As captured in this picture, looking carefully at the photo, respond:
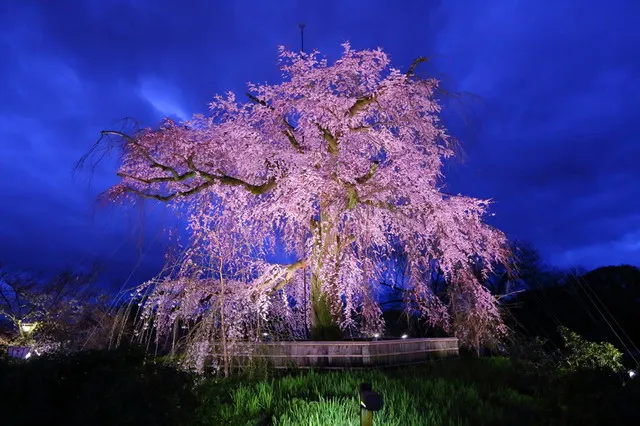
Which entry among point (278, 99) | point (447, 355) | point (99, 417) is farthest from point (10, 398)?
point (447, 355)

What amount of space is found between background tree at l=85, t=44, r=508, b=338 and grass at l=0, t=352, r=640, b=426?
16.4 ft

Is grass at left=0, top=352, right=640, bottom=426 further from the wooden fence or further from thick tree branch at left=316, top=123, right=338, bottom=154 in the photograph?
thick tree branch at left=316, top=123, right=338, bottom=154

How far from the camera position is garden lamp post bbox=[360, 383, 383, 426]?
14.5 ft

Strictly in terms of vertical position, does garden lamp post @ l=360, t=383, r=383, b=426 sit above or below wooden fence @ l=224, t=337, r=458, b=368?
below

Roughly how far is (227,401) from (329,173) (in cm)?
571

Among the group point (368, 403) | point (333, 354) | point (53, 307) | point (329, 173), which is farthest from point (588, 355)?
point (53, 307)

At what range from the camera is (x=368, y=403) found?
14.5 ft

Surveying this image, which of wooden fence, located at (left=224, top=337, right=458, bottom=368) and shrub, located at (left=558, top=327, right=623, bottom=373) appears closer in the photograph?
wooden fence, located at (left=224, top=337, right=458, bottom=368)

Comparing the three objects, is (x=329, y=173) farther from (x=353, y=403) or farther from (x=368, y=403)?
(x=368, y=403)

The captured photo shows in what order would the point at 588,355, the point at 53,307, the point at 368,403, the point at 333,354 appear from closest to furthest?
the point at 368,403 < the point at 333,354 < the point at 588,355 < the point at 53,307

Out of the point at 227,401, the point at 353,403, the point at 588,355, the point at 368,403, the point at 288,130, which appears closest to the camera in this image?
the point at 368,403

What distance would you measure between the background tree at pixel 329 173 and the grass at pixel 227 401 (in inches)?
196

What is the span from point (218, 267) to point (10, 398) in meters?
5.61

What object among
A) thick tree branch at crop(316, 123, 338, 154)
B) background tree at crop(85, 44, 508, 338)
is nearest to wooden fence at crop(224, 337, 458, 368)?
background tree at crop(85, 44, 508, 338)
